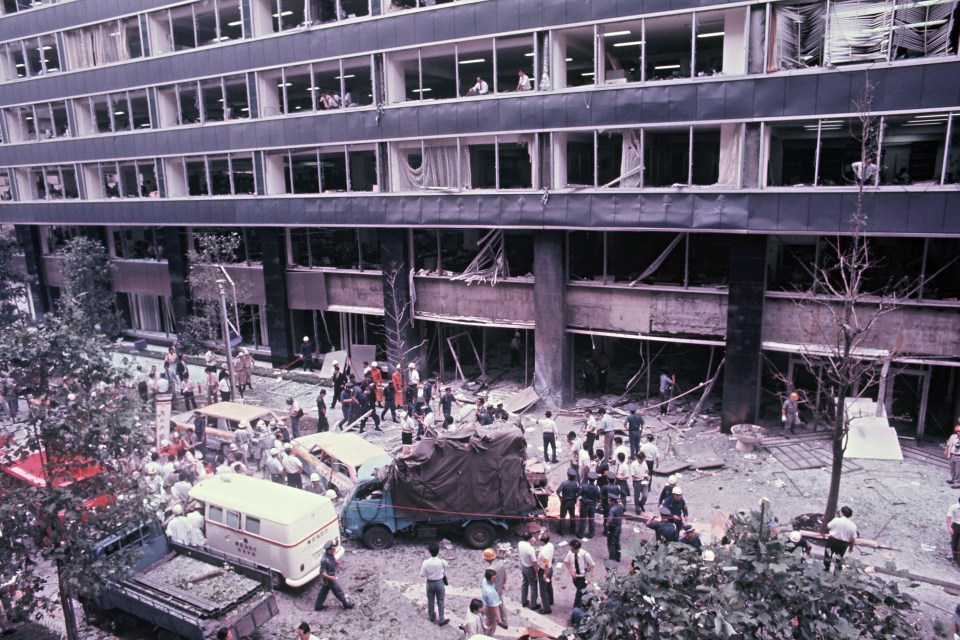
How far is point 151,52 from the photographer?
30641mm

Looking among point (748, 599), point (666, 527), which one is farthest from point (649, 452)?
point (748, 599)

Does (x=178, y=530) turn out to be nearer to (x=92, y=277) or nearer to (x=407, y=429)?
(x=407, y=429)

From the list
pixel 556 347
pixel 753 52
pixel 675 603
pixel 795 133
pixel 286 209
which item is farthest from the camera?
pixel 286 209

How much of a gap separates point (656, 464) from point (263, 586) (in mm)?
10269

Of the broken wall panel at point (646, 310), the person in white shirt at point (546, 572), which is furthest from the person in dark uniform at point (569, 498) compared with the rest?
the broken wall panel at point (646, 310)

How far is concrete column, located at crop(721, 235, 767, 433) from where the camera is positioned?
19.1 metres

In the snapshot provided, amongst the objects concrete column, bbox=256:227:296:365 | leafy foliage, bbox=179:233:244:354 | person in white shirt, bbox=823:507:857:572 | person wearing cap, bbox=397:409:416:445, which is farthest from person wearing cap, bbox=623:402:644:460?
leafy foliage, bbox=179:233:244:354

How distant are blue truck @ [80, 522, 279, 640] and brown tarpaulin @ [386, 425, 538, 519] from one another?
3.37m

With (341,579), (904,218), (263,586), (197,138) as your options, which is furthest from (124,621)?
(197,138)

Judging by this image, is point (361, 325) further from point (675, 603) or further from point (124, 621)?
point (675, 603)

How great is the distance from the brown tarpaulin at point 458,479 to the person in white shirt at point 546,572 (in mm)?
1921

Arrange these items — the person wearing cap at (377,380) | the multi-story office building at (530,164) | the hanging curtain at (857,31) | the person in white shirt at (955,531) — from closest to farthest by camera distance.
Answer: the person in white shirt at (955,531), the hanging curtain at (857,31), the multi-story office building at (530,164), the person wearing cap at (377,380)

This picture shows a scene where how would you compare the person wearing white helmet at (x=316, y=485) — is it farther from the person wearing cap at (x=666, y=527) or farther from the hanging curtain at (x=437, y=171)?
the hanging curtain at (x=437, y=171)

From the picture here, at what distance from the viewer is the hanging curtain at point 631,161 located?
66.4 ft
